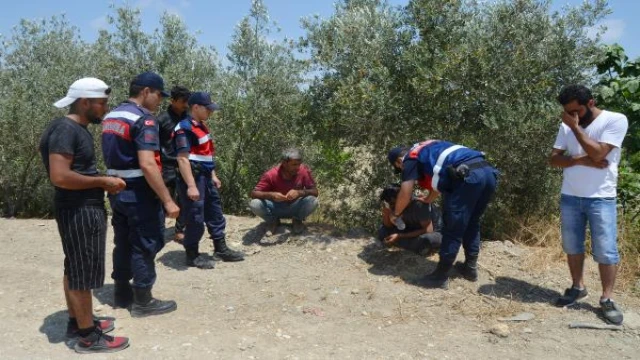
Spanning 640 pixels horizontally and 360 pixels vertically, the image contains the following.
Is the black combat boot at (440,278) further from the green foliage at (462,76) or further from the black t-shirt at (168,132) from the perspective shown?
the black t-shirt at (168,132)

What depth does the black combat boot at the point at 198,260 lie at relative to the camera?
17.8ft

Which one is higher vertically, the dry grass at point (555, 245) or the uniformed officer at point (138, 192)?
the uniformed officer at point (138, 192)

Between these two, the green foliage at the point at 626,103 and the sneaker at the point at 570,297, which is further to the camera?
the green foliage at the point at 626,103

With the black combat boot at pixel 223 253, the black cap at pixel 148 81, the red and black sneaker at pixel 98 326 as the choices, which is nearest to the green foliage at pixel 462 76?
the black combat boot at pixel 223 253

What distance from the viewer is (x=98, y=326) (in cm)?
384

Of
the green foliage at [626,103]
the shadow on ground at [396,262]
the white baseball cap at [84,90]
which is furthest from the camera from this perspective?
the green foliage at [626,103]

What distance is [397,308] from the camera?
4.56 meters

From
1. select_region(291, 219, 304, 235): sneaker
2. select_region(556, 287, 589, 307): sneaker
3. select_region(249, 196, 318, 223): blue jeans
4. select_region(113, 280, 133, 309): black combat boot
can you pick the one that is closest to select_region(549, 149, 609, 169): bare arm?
select_region(556, 287, 589, 307): sneaker

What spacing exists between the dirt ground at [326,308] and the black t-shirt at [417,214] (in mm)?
328

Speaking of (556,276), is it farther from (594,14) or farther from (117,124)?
(117,124)

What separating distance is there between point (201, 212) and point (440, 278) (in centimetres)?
233

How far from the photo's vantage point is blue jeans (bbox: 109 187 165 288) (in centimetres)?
412

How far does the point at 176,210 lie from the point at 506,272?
334cm

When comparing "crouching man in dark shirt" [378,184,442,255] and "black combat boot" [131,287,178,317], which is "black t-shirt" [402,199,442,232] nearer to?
"crouching man in dark shirt" [378,184,442,255]
